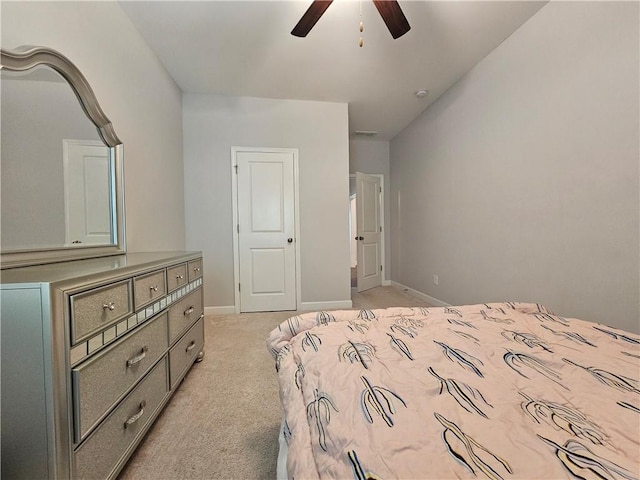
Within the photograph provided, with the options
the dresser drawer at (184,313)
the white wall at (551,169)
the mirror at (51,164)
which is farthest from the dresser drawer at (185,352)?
the white wall at (551,169)

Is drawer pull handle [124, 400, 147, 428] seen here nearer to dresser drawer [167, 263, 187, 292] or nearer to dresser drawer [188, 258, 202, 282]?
dresser drawer [167, 263, 187, 292]

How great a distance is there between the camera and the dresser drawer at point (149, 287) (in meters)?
1.08

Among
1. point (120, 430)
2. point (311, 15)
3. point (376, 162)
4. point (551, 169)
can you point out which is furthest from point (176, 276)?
point (376, 162)

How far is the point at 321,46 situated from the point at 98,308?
2506 mm

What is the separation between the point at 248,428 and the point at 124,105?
7.55ft

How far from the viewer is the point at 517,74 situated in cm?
211

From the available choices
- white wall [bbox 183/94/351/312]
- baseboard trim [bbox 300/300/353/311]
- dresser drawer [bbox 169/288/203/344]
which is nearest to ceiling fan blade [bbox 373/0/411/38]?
white wall [bbox 183/94/351/312]

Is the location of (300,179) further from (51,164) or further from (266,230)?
(51,164)

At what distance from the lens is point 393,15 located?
158cm

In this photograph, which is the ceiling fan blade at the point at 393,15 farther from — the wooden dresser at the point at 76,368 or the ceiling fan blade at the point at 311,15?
the wooden dresser at the point at 76,368

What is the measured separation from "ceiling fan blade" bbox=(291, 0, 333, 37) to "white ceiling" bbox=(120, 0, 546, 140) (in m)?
0.26

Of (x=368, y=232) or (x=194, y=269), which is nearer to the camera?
(x=194, y=269)

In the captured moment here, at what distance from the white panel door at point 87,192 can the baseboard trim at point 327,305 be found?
2.16 metres

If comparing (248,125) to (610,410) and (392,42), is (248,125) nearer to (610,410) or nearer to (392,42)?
(392,42)
